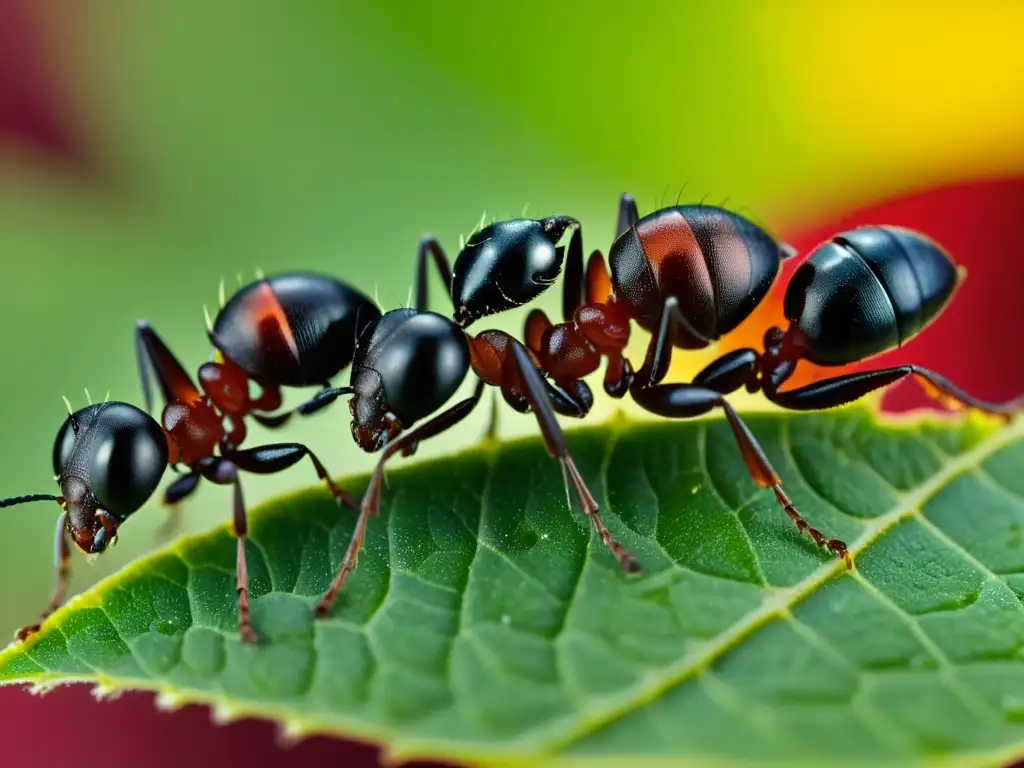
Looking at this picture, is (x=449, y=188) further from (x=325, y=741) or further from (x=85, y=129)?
(x=325, y=741)

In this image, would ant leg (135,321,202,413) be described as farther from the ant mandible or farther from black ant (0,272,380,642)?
the ant mandible

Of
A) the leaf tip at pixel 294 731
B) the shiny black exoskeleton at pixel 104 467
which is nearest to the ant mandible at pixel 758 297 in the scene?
the shiny black exoskeleton at pixel 104 467

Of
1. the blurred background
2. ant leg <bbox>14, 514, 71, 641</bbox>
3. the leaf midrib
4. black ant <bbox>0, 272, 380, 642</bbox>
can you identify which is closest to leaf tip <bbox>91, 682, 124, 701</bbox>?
black ant <bbox>0, 272, 380, 642</bbox>

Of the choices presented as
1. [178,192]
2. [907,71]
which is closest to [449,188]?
[178,192]

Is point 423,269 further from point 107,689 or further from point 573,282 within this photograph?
point 107,689

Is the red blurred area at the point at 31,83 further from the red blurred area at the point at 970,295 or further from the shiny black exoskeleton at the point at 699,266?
the red blurred area at the point at 970,295

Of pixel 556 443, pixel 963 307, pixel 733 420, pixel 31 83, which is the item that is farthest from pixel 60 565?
pixel 963 307
